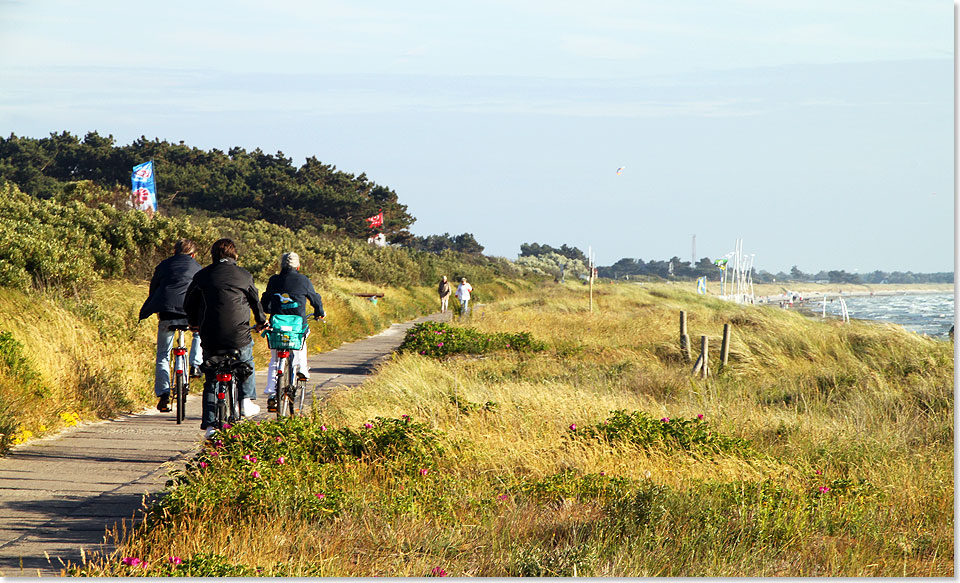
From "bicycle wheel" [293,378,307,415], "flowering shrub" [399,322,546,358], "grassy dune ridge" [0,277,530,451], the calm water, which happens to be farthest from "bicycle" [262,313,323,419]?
the calm water

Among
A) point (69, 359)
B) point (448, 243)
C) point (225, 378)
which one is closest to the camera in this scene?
point (225, 378)

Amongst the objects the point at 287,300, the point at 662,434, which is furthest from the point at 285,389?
the point at 662,434

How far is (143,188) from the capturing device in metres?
30.3

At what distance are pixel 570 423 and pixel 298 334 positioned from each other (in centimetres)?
285

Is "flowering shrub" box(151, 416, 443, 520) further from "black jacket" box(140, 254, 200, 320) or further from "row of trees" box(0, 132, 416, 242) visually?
"row of trees" box(0, 132, 416, 242)

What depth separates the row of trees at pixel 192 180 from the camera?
2280 inches

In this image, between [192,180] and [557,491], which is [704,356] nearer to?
[557,491]

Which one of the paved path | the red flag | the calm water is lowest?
the calm water

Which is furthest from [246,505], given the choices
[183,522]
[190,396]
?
[190,396]

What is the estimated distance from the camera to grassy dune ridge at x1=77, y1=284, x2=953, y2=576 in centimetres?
479

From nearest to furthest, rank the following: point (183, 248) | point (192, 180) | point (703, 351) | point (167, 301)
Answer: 1. point (167, 301)
2. point (183, 248)
3. point (703, 351)
4. point (192, 180)

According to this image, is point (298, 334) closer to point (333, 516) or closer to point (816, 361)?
point (333, 516)

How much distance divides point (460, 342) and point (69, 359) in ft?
25.6

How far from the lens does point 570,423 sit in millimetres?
8023
